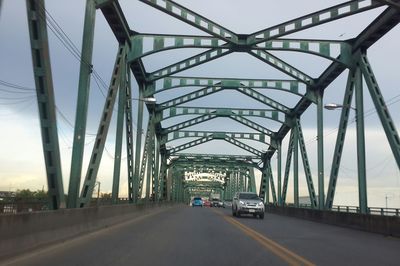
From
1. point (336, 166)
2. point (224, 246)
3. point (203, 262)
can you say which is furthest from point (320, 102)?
point (203, 262)

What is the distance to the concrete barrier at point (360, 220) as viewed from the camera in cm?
1927

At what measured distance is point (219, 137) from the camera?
6531 cm

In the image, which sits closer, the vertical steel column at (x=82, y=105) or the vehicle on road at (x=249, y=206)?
the vertical steel column at (x=82, y=105)

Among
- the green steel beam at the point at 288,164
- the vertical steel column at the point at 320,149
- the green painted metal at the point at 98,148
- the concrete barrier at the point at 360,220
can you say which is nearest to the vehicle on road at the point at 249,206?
the concrete barrier at the point at 360,220

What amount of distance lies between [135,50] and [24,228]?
2165 cm

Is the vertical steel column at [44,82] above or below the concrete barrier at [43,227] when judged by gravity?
above

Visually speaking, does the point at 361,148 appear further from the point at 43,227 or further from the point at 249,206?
the point at 43,227

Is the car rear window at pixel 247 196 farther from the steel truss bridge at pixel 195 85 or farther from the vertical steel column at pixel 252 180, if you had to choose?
the vertical steel column at pixel 252 180

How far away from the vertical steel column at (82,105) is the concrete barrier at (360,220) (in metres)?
12.1

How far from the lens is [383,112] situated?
2500 centimetres

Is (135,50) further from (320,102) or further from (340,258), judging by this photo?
(340,258)

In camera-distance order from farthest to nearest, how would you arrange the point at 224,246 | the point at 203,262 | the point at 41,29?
1. the point at 41,29
2. the point at 224,246
3. the point at 203,262

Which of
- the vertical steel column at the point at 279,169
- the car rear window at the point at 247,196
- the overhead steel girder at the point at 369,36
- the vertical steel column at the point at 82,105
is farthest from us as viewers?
the vertical steel column at the point at 279,169

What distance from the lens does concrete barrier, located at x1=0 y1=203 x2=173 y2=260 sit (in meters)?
10.1
